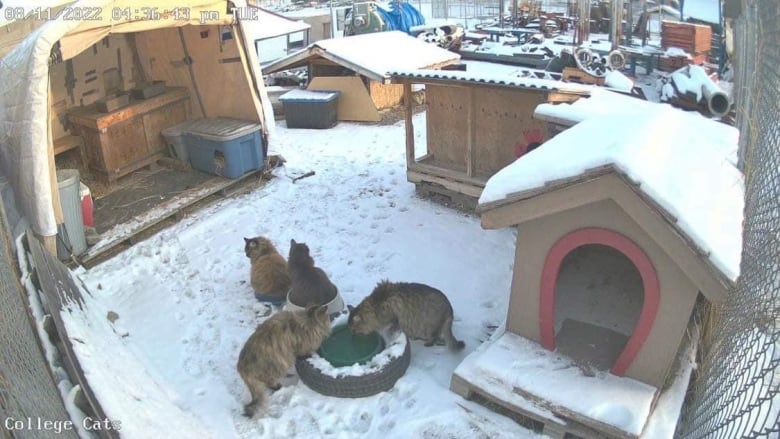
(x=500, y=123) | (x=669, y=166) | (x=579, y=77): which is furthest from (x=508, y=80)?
(x=579, y=77)

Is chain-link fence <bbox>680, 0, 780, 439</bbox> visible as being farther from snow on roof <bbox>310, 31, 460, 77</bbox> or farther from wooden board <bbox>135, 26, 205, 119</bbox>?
wooden board <bbox>135, 26, 205, 119</bbox>

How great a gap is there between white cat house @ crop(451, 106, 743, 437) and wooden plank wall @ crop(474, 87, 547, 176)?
225cm

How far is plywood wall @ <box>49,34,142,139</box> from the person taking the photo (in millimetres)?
8711

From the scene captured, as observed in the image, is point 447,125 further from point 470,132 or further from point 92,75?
point 92,75

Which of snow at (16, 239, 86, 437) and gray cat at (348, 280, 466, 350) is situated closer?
snow at (16, 239, 86, 437)

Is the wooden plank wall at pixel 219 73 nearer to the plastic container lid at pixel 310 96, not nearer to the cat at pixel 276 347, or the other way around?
the plastic container lid at pixel 310 96

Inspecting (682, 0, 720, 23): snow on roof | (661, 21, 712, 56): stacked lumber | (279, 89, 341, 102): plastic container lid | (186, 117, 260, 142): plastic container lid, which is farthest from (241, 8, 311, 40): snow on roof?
(682, 0, 720, 23): snow on roof

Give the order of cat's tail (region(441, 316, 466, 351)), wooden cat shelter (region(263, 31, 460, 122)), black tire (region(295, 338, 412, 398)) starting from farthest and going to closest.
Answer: wooden cat shelter (region(263, 31, 460, 122))
cat's tail (region(441, 316, 466, 351))
black tire (region(295, 338, 412, 398))

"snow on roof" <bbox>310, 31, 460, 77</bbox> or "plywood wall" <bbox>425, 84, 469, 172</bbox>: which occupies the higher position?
"snow on roof" <bbox>310, 31, 460, 77</bbox>

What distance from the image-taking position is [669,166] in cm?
411

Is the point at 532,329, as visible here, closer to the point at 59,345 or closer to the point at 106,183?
the point at 59,345

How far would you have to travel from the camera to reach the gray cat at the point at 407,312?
4.99 metres

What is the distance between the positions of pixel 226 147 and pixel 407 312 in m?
4.70

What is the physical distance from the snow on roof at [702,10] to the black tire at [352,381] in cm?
2039
